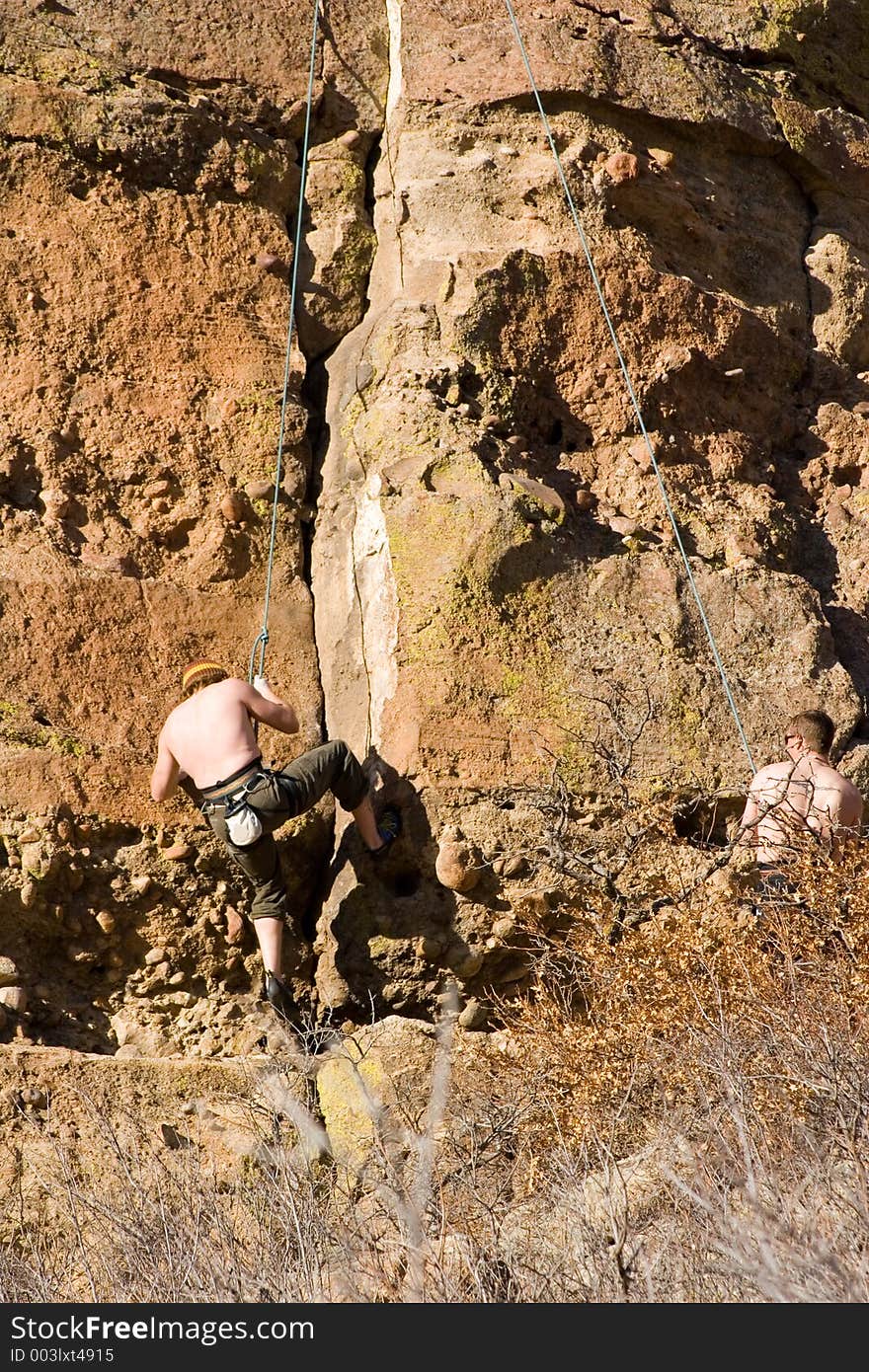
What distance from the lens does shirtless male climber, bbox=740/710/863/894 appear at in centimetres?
590

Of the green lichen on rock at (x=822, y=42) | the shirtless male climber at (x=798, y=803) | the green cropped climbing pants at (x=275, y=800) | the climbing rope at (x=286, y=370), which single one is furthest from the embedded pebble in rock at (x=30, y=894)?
the green lichen on rock at (x=822, y=42)

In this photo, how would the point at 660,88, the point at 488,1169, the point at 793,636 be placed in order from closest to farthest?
the point at 488,1169 < the point at 793,636 < the point at 660,88

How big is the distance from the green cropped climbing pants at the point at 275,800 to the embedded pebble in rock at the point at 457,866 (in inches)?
17.4

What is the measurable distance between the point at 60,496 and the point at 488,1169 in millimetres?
3409

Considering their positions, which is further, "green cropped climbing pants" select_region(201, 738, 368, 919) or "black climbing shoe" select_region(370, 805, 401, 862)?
"black climbing shoe" select_region(370, 805, 401, 862)

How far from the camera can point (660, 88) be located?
8.55 m

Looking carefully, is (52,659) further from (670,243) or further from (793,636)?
(670,243)

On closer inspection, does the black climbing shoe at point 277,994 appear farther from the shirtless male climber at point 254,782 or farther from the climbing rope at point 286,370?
the climbing rope at point 286,370

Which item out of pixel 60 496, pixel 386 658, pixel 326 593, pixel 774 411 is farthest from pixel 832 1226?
pixel 774 411

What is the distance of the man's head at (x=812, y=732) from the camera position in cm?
651

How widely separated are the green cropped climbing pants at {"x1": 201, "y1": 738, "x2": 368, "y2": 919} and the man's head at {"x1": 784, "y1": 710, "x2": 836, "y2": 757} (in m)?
1.76

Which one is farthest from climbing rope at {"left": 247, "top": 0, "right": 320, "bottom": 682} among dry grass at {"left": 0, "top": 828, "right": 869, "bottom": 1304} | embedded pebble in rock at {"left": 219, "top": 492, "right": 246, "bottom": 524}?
dry grass at {"left": 0, "top": 828, "right": 869, "bottom": 1304}

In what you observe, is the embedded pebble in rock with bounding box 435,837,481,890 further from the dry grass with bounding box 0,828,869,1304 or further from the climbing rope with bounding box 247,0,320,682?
the climbing rope with bounding box 247,0,320,682
